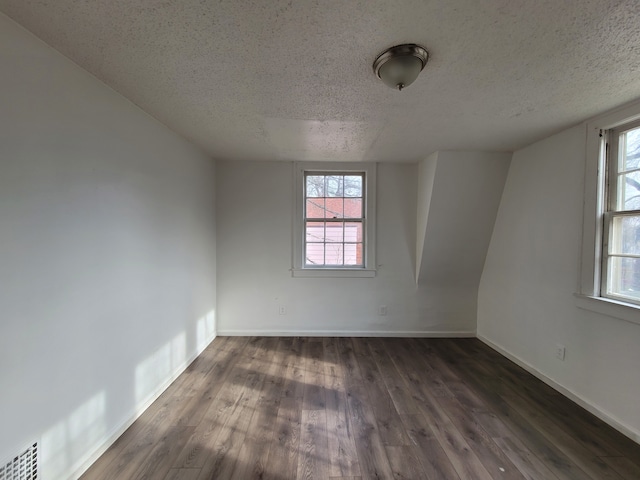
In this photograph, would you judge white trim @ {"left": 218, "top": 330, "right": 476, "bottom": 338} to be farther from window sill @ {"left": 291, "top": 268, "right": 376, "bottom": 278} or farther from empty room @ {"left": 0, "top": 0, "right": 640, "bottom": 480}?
window sill @ {"left": 291, "top": 268, "right": 376, "bottom": 278}

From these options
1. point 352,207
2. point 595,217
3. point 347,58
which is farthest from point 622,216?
point 352,207

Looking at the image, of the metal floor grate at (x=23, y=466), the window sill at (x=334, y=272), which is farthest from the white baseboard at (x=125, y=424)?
the window sill at (x=334, y=272)

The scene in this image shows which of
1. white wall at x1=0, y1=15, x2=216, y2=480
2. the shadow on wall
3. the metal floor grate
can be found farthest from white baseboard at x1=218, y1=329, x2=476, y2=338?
the metal floor grate

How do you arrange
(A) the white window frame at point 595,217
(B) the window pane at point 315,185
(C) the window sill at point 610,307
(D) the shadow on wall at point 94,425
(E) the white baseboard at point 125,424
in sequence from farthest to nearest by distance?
(B) the window pane at point 315,185
(A) the white window frame at point 595,217
(C) the window sill at point 610,307
(E) the white baseboard at point 125,424
(D) the shadow on wall at point 94,425

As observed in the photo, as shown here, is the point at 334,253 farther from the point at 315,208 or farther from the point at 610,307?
the point at 610,307

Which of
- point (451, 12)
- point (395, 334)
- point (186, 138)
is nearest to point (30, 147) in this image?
point (186, 138)

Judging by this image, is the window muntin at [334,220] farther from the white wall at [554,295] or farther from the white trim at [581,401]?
the white trim at [581,401]

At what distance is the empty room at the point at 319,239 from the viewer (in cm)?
115

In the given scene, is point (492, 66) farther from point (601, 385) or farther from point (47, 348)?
point (47, 348)

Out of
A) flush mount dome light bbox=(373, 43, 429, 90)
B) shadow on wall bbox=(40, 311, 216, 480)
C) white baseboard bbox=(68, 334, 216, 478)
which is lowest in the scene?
white baseboard bbox=(68, 334, 216, 478)

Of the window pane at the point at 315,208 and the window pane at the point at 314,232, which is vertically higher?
the window pane at the point at 315,208

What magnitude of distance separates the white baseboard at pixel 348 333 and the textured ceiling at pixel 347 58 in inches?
95.0

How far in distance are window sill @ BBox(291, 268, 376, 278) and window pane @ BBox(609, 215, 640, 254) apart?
82.2 inches

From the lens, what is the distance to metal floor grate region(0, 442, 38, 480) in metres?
1.09
